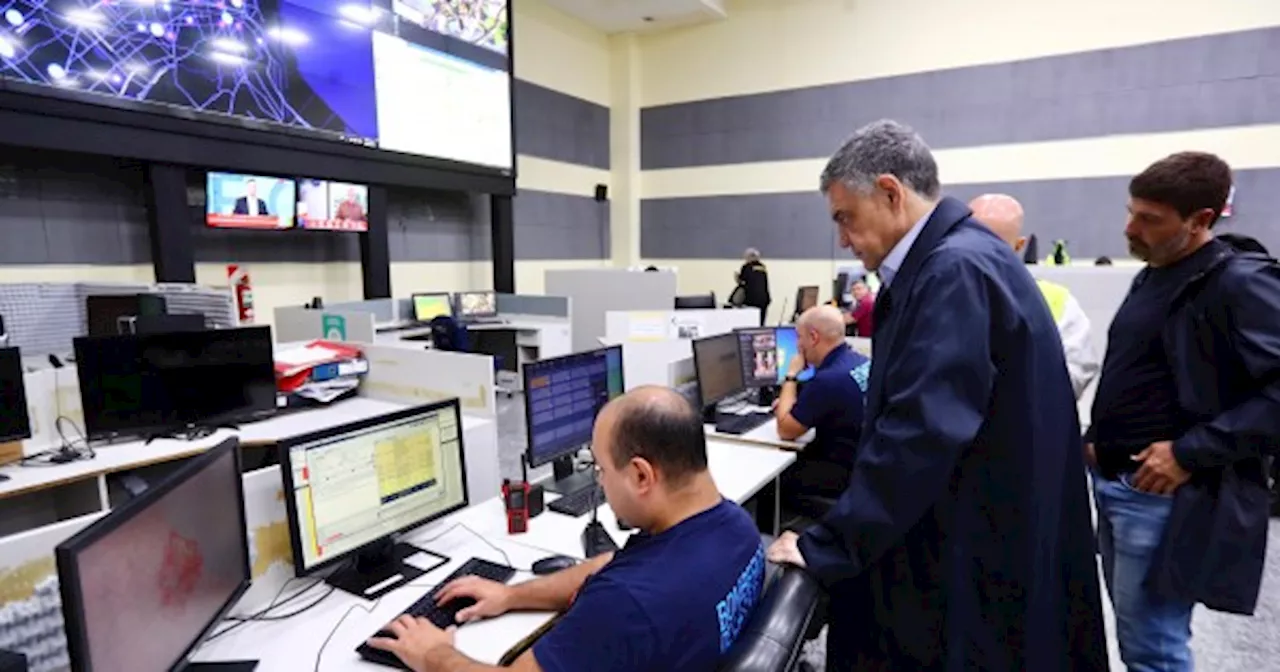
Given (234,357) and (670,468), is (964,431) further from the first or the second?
(234,357)

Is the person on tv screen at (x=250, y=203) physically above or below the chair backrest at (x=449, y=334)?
above

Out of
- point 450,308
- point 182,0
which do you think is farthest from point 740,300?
point 182,0

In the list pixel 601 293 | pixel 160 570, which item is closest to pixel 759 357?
pixel 160 570

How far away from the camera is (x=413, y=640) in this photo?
1227 millimetres

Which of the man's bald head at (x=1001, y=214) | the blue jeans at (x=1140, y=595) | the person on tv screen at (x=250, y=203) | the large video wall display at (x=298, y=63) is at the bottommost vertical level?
the blue jeans at (x=1140, y=595)

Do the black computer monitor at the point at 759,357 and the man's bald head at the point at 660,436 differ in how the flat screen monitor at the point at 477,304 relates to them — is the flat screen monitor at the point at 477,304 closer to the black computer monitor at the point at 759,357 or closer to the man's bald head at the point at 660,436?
the black computer monitor at the point at 759,357

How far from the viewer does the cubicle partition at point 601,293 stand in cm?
655

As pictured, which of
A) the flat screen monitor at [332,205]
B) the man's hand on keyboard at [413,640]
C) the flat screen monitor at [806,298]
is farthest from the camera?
the flat screen monitor at [806,298]

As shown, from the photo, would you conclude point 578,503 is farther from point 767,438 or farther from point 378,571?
point 767,438

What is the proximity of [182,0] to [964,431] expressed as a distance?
5581mm

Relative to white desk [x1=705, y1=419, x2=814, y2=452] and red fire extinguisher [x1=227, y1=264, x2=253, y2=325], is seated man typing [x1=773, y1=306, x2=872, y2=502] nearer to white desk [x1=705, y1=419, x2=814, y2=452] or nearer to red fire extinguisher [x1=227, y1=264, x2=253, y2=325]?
white desk [x1=705, y1=419, x2=814, y2=452]

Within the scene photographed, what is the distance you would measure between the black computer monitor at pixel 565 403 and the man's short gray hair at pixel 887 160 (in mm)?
1186

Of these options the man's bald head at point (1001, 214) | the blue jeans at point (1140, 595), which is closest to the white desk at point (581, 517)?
the blue jeans at point (1140, 595)

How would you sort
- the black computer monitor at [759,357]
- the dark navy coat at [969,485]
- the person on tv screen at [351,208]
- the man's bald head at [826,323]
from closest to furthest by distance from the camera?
the dark navy coat at [969,485]
the man's bald head at [826,323]
the black computer monitor at [759,357]
the person on tv screen at [351,208]
